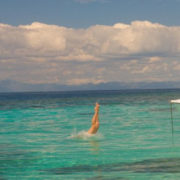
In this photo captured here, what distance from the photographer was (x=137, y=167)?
17.0 m

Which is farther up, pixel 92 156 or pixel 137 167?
pixel 92 156

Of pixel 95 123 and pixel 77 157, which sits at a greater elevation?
pixel 95 123

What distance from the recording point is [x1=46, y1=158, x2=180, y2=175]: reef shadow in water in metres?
16.2

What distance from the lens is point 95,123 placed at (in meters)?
27.1

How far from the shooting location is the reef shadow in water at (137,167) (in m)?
16.2

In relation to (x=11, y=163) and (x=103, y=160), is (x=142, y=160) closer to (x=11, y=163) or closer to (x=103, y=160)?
(x=103, y=160)

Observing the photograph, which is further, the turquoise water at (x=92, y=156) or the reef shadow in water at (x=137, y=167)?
the reef shadow in water at (x=137, y=167)

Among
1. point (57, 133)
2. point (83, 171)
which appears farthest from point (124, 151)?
point (57, 133)

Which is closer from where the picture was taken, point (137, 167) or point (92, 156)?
A: point (137, 167)

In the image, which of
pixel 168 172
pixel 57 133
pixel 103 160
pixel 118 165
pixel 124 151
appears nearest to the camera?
pixel 168 172

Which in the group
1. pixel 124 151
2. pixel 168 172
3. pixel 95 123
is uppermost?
pixel 95 123

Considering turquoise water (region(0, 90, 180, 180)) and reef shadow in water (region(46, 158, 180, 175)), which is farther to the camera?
reef shadow in water (region(46, 158, 180, 175))

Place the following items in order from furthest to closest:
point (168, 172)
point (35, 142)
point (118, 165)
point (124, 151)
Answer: point (35, 142), point (124, 151), point (118, 165), point (168, 172)

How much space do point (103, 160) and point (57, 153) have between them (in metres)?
3.60
